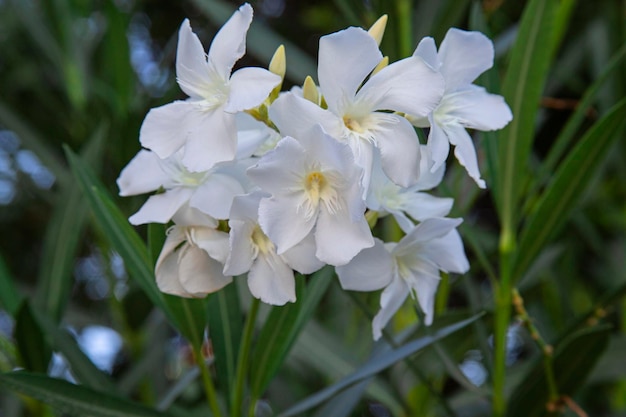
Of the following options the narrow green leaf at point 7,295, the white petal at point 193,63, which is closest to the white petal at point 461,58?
the white petal at point 193,63

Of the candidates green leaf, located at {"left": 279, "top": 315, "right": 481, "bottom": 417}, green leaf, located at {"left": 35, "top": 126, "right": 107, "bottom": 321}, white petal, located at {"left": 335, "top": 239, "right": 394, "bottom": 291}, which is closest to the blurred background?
green leaf, located at {"left": 35, "top": 126, "right": 107, "bottom": 321}

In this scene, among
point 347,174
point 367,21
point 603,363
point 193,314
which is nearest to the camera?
point 347,174

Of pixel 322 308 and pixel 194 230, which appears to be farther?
pixel 322 308

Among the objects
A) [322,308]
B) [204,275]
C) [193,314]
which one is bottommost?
[322,308]

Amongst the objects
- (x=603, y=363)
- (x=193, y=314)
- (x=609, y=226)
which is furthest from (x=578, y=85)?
(x=193, y=314)

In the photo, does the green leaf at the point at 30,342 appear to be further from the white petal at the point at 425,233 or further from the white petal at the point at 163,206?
the white petal at the point at 425,233

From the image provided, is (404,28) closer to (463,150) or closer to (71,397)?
(463,150)

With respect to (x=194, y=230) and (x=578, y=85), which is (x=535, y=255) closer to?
(x=194, y=230)
